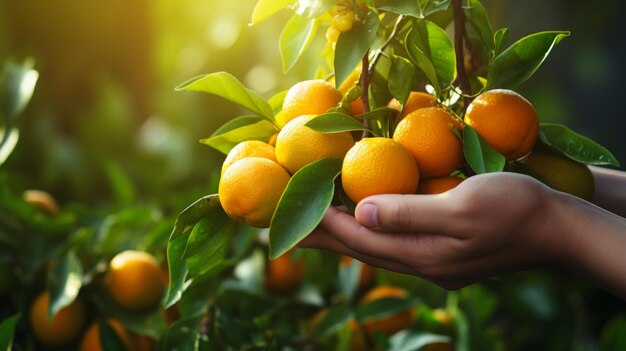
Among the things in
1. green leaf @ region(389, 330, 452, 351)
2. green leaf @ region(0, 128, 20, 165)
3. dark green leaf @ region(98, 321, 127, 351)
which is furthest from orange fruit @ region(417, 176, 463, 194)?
green leaf @ region(0, 128, 20, 165)

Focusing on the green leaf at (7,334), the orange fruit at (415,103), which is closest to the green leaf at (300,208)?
the orange fruit at (415,103)

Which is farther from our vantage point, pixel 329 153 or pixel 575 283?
pixel 575 283

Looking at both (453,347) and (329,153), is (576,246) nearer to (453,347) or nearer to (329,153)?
(329,153)

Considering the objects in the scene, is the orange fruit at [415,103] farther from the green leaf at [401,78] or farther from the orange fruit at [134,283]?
the orange fruit at [134,283]

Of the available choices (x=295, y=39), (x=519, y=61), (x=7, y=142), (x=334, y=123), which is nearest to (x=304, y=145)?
(x=334, y=123)

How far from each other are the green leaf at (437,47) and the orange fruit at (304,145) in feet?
0.38

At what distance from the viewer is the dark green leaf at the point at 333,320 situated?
1.04 metres

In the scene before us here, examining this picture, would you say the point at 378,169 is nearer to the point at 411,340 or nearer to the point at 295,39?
the point at 295,39

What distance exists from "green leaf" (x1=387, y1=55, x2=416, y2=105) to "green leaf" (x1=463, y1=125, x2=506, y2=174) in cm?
7

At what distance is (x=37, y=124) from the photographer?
1.50 meters

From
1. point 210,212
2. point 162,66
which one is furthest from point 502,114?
point 162,66

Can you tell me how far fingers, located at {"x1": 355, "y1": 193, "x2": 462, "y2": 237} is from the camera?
25.4 inches

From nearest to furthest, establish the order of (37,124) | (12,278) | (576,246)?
(576,246) → (12,278) → (37,124)

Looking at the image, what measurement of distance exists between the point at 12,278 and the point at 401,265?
597 millimetres
